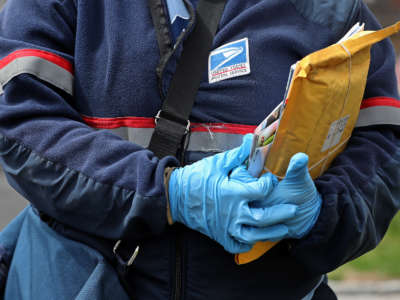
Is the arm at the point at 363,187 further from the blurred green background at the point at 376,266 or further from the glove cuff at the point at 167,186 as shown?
the blurred green background at the point at 376,266

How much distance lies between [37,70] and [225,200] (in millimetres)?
541

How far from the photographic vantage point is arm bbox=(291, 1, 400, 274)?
1.28 meters

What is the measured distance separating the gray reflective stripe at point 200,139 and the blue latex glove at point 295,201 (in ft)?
0.69

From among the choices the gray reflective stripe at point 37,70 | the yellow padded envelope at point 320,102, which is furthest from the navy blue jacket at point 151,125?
the yellow padded envelope at point 320,102

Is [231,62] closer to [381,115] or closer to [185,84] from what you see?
[185,84]

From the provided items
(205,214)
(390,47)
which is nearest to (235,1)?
(390,47)

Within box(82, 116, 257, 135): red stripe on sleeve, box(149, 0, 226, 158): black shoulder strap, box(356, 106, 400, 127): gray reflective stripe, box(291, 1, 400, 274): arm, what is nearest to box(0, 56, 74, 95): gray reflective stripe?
box(82, 116, 257, 135): red stripe on sleeve

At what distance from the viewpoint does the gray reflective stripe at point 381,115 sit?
1.41 metres

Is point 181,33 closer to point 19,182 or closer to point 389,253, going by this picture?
point 19,182

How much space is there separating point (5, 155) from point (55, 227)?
230 mm

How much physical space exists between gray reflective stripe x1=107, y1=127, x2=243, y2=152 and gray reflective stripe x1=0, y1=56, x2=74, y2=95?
0.58 ft

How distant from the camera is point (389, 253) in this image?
3711 millimetres

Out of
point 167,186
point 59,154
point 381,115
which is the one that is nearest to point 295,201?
point 167,186

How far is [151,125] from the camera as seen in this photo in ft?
4.45
